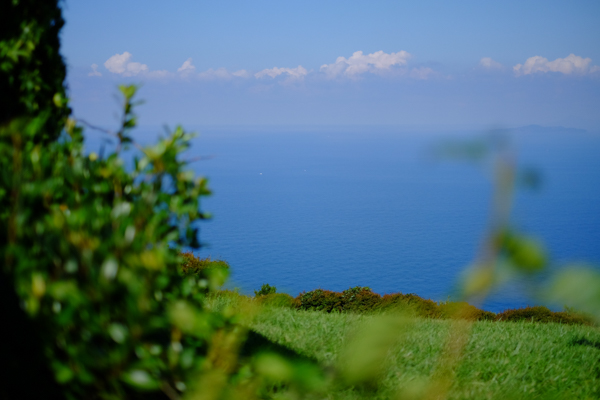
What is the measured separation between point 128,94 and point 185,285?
3.95ft

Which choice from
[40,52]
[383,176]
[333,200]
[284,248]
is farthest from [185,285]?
[383,176]

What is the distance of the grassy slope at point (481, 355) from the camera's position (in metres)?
4.09

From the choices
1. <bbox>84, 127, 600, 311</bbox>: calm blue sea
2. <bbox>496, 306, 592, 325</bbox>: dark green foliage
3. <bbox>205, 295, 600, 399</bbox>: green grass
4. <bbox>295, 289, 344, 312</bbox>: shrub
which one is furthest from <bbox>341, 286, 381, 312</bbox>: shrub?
<bbox>84, 127, 600, 311</bbox>: calm blue sea

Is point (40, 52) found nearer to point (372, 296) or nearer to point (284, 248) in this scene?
point (372, 296)

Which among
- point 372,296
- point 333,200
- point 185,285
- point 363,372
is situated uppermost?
point 333,200

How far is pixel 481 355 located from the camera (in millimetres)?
5004

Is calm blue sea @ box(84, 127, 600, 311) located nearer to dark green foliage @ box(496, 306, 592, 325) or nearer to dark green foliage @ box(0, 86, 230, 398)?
dark green foliage @ box(496, 306, 592, 325)

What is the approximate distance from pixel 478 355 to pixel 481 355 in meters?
0.05

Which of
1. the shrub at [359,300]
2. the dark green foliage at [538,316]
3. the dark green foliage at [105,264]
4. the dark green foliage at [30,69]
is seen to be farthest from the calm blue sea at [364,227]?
the dark green foliage at [105,264]

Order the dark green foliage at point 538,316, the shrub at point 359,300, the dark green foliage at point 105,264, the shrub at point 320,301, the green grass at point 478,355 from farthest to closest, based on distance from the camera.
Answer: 1. the shrub at point 320,301
2. the shrub at point 359,300
3. the dark green foliage at point 538,316
4. the green grass at point 478,355
5. the dark green foliage at point 105,264

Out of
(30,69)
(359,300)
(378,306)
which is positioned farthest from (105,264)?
(359,300)

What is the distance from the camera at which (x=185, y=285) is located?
2.05 m

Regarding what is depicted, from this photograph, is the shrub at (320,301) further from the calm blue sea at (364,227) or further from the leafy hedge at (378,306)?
the calm blue sea at (364,227)

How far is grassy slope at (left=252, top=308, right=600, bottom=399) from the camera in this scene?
13.4ft
